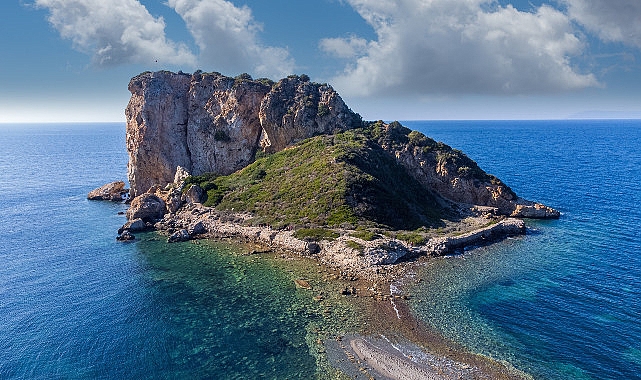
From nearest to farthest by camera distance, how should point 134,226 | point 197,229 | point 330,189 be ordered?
point 197,229
point 330,189
point 134,226

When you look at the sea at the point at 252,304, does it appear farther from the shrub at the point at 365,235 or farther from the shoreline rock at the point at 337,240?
the shrub at the point at 365,235

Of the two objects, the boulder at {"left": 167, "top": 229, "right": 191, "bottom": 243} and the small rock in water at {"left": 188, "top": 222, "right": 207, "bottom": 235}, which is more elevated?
the small rock in water at {"left": 188, "top": 222, "right": 207, "bottom": 235}

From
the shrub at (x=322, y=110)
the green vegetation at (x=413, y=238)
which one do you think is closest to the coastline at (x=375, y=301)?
the green vegetation at (x=413, y=238)

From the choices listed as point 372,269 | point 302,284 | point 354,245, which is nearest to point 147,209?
point 302,284

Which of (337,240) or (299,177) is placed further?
(299,177)

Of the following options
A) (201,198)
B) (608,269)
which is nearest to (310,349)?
(608,269)

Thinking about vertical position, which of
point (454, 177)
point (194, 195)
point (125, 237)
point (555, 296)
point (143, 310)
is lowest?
point (143, 310)

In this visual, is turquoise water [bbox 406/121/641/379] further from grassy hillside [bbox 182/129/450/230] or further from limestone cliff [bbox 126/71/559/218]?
limestone cliff [bbox 126/71/559/218]

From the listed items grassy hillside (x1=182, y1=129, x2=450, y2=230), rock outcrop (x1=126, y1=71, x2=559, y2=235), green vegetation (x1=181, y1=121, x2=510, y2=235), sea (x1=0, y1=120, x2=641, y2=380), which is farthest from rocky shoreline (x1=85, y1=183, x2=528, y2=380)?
rock outcrop (x1=126, y1=71, x2=559, y2=235)

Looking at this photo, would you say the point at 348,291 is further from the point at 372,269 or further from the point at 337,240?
the point at 337,240
